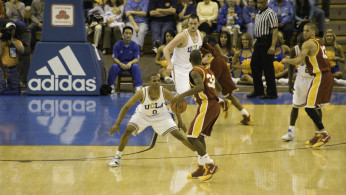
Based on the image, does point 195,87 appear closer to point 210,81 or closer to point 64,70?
point 210,81

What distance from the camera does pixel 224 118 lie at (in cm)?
872

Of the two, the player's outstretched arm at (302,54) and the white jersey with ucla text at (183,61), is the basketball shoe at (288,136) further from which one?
the white jersey with ucla text at (183,61)

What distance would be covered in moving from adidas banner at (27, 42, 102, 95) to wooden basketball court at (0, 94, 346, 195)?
276 centimetres

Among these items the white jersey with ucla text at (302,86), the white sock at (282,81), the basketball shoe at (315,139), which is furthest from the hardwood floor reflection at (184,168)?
the white sock at (282,81)

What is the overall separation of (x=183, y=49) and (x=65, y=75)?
3.85 metres

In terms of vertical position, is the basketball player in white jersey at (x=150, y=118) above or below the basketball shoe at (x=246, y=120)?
above

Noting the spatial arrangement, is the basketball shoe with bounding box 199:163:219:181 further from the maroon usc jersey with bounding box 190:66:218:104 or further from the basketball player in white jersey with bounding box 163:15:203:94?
the basketball player in white jersey with bounding box 163:15:203:94

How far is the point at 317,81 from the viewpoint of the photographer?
7.16 m

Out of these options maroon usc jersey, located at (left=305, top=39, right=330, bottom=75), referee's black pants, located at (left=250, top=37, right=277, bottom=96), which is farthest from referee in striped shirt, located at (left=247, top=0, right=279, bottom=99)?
maroon usc jersey, located at (left=305, top=39, right=330, bottom=75)

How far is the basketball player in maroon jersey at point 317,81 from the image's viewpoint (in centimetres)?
709

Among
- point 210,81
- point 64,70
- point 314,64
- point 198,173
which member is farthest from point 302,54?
point 64,70

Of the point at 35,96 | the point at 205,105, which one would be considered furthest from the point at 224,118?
the point at 35,96

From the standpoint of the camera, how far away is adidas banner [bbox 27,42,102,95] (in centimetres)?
1101

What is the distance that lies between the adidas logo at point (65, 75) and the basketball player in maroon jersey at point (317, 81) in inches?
200
